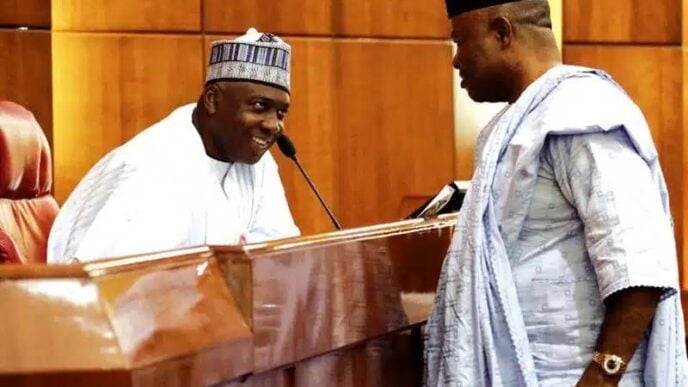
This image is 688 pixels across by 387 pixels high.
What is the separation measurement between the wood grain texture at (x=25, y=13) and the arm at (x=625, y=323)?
3461 millimetres

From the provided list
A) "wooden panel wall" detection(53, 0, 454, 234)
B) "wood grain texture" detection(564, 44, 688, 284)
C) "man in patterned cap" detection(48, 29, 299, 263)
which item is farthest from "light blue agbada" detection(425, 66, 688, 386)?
"wood grain texture" detection(564, 44, 688, 284)

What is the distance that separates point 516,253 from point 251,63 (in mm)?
911

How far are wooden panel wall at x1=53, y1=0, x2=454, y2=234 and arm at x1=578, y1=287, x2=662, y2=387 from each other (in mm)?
3091

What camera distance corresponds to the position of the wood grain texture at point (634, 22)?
487cm

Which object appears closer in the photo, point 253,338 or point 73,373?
point 73,373

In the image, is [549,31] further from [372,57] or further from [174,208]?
[372,57]

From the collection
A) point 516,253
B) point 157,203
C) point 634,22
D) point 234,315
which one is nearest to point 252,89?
point 157,203

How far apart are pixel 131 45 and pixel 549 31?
3.05m

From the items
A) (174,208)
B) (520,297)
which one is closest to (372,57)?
(174,208)

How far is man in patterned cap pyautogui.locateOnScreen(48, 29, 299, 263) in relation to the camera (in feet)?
6.48

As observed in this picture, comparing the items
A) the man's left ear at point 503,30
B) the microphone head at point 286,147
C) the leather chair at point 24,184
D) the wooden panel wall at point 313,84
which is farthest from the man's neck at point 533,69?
the wooden panel wall at point 313,84

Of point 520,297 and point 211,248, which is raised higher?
point 211,248

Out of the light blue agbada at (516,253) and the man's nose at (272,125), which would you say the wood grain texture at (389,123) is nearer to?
the man's nose at (272,125)

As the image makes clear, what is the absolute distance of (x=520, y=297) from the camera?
1.58m
